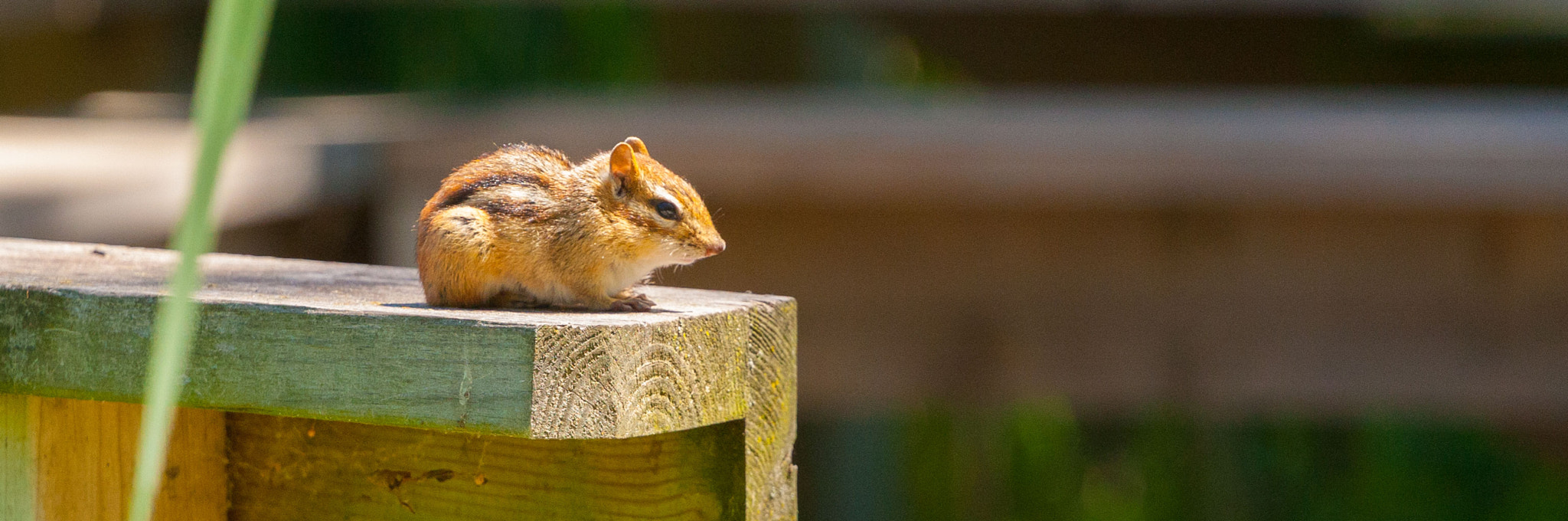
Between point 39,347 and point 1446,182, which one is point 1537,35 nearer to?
point 1446,182

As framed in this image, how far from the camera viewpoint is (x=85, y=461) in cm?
157

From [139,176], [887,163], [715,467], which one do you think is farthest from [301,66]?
[715,467]

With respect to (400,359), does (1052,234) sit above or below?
above

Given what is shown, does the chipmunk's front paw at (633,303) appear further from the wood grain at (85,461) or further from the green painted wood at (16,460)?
the green painted wood at (16,460)

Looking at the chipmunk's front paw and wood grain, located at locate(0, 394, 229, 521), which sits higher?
the chipmunk's front paw

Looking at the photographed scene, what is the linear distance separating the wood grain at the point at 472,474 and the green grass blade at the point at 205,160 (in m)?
0.96

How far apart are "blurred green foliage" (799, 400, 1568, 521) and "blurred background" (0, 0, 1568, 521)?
0.04ft

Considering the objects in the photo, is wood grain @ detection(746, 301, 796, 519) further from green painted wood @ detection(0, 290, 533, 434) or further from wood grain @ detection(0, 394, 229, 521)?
wood grain @ detection(0, 394, 229, 521)

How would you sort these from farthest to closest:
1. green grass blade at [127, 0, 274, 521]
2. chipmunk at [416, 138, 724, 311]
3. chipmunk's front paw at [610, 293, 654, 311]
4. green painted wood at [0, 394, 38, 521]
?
chipmunk at [416, 138, 724, 311] < chipmunk's front paw at [610, 293, 654, 311] < green painted wood at [0, 394, 38, 521] < green grass blade at [127, 0, 274, 521]

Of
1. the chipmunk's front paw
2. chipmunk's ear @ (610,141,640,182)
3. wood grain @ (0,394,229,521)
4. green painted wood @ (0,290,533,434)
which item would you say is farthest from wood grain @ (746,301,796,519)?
wood grain @ (0,394,229,521)

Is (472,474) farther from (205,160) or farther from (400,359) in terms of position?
(205,160)

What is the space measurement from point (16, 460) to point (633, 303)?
0.66 meters

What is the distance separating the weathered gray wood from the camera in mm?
1338

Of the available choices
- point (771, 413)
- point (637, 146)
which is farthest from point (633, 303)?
point (637, 146)
